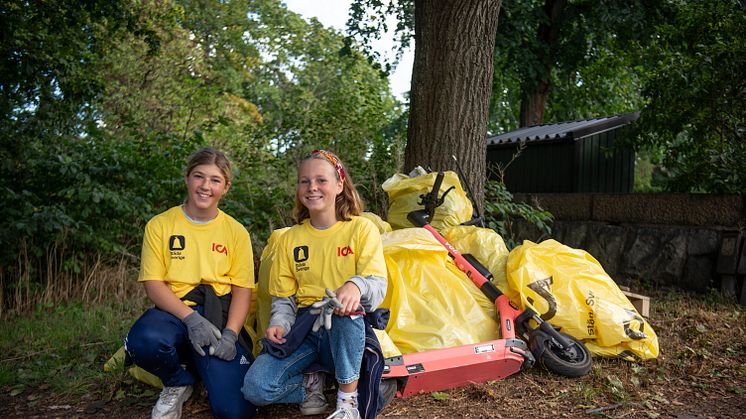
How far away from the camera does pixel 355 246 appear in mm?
2750

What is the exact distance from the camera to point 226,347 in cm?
278

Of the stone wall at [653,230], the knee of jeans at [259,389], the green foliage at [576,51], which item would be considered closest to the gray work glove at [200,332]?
the knee of jeans at [259,389]

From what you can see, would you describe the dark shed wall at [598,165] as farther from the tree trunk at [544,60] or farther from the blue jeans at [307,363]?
the blue jeans at [307,363]

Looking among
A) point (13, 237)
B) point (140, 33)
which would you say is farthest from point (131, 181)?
point (140, 33)

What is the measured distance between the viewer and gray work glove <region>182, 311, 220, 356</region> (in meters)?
2.70

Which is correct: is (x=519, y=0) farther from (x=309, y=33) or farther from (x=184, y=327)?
(x=309, y=33)

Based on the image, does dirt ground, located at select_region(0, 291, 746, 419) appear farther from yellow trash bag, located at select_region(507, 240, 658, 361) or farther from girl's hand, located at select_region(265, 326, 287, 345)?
girl's hand, located at select_region(265, 326, 287, 345)

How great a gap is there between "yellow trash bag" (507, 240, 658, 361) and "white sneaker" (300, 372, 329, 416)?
1.24 meters

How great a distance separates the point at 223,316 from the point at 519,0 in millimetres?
9852

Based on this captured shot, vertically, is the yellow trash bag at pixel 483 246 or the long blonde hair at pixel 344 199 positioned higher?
the long blonde hair at pixel 344 199

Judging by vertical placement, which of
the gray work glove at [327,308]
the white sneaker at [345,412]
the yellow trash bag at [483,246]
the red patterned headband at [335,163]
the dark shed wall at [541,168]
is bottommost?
the white sneaker at [345,412]

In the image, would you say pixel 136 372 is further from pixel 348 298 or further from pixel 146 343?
pixel 348 298

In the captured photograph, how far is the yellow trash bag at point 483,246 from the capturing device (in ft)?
12.1

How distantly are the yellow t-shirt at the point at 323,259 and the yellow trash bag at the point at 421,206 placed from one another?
1246 mm
